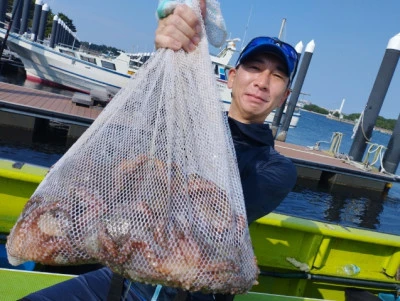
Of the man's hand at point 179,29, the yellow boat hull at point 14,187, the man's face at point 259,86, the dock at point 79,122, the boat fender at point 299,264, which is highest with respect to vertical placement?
the man's hand at point 179,29

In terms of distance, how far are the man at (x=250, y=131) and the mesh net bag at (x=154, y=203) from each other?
0.57ft

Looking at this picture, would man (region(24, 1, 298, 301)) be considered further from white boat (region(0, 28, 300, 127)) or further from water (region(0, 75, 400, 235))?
white boat (region(0, 28, 300, 127))

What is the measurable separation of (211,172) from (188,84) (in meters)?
0.44

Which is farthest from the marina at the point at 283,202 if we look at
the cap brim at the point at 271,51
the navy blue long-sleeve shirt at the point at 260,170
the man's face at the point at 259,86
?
the cap brim at the point at 271,51

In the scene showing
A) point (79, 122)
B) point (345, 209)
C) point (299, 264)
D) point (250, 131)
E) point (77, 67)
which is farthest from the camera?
point (77, 67)

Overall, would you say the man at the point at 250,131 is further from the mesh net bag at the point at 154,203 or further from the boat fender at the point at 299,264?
the boat fender at the point at 299,264

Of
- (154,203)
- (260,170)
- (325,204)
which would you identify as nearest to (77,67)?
(325,204)

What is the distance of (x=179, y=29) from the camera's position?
1.73 m

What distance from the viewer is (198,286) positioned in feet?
4.07

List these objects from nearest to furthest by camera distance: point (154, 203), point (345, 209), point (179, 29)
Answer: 1. point (154, 203)
2. point (179, 29)
3. point (345, 209)

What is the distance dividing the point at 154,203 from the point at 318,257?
3.48 m

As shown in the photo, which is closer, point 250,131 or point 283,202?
point 250,131

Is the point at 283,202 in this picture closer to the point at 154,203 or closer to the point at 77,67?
the point at 154,203

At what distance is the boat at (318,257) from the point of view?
13.7 ft
